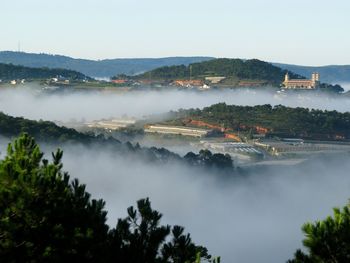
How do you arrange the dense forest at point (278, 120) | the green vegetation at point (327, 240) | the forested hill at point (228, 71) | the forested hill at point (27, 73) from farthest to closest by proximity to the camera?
1. the forested hill at point (228, 71)
2. the forested hill at point (27, 73)
3. the dense forest at point (278, 120)
4. the green vegetation at point (327, 240)

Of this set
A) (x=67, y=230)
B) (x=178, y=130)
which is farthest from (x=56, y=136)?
(x=67, y=230)

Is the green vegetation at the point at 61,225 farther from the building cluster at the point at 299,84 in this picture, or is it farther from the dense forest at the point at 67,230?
the building cluster at the point at 299,84

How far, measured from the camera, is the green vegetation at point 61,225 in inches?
490

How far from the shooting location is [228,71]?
173 m

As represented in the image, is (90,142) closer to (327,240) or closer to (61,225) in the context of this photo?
(61,225)

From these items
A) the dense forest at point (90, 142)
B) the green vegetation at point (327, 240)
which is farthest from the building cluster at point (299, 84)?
the green vegetation at point (327, 240)

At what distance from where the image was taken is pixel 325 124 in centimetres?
9144

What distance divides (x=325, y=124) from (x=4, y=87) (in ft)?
234

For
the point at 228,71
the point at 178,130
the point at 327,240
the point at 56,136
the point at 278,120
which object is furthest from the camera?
the point at 228,71

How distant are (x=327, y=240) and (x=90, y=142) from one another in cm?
4802

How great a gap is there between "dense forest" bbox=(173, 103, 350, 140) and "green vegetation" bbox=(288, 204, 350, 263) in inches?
2763

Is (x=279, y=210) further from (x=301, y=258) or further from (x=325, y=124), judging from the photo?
(x=301, y=258)

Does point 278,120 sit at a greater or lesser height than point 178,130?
greater

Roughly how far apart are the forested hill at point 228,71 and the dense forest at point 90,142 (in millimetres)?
105160
